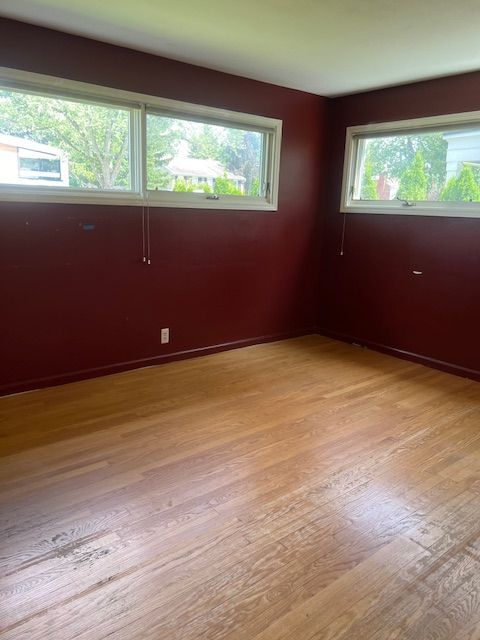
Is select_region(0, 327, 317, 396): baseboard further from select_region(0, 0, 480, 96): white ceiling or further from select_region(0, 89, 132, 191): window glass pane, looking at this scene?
select_region(0, 0, 480, 96): white ceiling

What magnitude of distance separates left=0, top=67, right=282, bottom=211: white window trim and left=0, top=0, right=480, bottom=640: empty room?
16 millimetres

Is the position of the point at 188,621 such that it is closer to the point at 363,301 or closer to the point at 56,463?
the point at 56,463

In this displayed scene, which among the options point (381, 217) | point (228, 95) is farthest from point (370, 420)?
point (228, 95)

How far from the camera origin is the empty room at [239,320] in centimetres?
162

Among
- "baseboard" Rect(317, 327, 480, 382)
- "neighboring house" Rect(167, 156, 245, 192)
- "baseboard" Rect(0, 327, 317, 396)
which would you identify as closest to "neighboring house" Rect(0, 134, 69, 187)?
"neighboring house" Rect(167, 156, 245, 192)

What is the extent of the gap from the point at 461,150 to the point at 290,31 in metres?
1.78

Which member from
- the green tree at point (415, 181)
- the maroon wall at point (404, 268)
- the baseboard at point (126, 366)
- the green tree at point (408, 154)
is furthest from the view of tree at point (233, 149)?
the baseboard at point (126, 366)

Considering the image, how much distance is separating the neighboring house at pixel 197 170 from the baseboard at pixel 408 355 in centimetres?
190

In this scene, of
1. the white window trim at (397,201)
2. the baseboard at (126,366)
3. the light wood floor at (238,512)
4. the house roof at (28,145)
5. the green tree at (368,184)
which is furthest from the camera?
the green tree at (368,184)

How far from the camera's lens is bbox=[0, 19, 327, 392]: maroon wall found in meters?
2.95

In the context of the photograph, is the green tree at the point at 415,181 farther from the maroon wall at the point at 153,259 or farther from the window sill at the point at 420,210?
the maroon wall at the point at 153,259

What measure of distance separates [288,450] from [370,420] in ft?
2.29

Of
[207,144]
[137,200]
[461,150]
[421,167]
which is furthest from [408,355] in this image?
[137,200]

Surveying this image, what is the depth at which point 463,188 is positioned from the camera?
3602 millimetres
